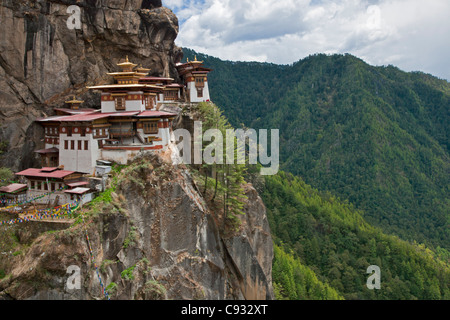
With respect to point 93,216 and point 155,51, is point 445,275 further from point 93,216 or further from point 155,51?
point 93,216

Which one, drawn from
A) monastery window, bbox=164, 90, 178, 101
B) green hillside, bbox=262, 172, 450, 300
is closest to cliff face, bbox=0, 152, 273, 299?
monastery window, bbox=164, 90, 178, 101

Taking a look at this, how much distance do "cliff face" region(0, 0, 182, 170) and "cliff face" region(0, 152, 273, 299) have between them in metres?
15.2

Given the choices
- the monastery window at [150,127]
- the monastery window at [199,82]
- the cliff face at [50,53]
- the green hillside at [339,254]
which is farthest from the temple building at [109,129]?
the green hillside at [339,254]

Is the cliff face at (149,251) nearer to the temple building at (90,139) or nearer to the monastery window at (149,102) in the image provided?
the temple building at (90,139)

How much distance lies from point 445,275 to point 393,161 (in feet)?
325

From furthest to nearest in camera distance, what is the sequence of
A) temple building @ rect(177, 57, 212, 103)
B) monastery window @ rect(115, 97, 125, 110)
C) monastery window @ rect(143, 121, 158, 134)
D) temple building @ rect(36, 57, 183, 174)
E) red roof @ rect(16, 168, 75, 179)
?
temple building @ rect(177, 57, 212, 103)
monastery window @ rect(115, 97, 125, 110)
monastery window @ rect(143, 121, 158, 134)
temple building @ rect(36, 57, 183, 174)
red roof @ rect(16, 168, 75, 179)

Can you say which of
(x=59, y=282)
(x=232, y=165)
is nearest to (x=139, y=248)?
(x=59, y=282)

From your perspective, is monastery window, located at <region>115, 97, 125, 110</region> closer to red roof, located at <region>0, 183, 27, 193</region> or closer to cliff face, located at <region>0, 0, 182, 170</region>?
cliff face, located at <region>0, 0, 182, 170</region>

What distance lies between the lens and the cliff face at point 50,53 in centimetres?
4447

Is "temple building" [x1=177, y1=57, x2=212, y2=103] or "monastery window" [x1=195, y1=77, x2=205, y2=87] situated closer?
"temple building" [x1=177, y1=57, x2=212, y2=103]

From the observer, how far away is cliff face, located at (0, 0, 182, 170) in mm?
44469

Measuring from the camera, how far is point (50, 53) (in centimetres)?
4753

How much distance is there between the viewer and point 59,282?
29859 millimetres

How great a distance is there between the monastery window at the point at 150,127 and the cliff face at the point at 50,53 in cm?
1144
